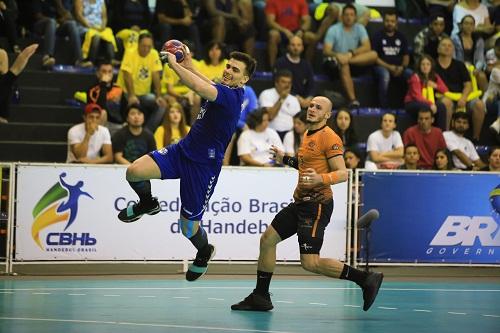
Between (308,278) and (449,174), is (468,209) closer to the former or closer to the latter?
(449,174)

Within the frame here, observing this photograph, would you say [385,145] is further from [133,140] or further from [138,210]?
[138,210]

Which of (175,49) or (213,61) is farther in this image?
(213,61)

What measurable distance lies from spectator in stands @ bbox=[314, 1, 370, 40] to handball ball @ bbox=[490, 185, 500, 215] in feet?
20.7

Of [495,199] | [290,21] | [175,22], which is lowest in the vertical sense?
[495,199]

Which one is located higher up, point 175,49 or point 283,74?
point 283,74

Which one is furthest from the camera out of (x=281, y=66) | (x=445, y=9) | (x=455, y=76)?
(x=445, y=9)

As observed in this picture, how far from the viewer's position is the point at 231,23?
66.9ft

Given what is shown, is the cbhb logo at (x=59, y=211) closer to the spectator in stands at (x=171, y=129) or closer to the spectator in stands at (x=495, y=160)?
the spectator in stands at (x=171, y=129)

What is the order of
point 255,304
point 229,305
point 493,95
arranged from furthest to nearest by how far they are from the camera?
point 493,95 → point 229,305 → point 255,304

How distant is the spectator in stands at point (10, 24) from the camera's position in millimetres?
18531

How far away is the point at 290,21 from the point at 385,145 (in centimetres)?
413

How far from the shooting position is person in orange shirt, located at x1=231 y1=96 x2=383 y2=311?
35.3ft

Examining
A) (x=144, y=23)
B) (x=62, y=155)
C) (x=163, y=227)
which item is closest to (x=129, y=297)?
(x=163, y=227)

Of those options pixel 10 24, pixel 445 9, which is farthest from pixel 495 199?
pixel 10 24
